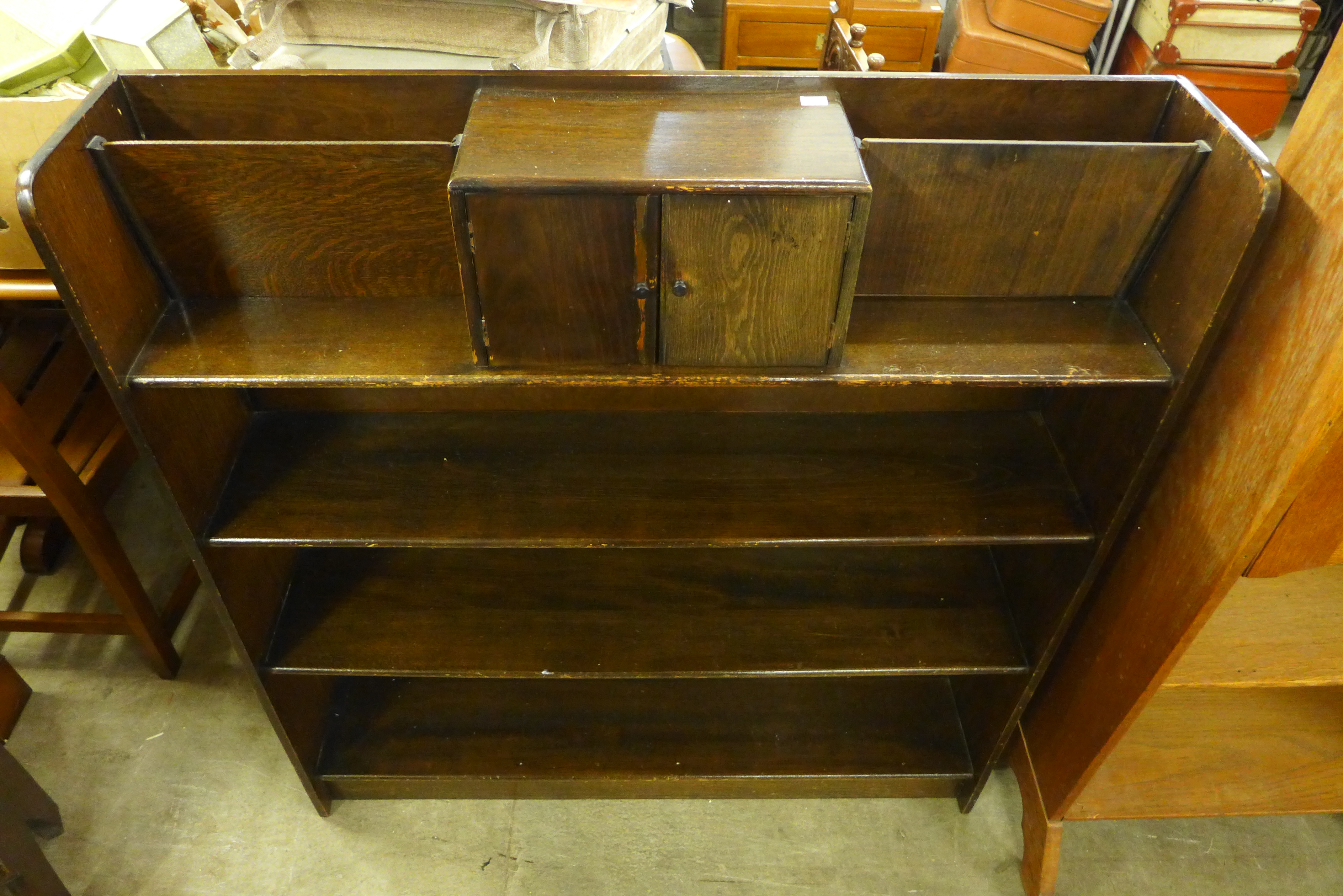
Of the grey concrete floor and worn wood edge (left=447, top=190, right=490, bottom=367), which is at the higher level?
worn wood edge (left=447, top=190, right=490, bottom=367)

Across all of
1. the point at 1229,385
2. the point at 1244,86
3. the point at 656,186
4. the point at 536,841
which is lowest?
the point at 536,841

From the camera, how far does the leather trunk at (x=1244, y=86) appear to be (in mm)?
3445

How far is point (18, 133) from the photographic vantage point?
4.75ft

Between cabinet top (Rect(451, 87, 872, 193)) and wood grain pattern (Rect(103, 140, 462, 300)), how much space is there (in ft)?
0.34

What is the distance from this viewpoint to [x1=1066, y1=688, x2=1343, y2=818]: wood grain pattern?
1.62 meters

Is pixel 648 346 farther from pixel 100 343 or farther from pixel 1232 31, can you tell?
pixel 1232 31

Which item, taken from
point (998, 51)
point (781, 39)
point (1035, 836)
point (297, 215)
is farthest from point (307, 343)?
point (998, 51)

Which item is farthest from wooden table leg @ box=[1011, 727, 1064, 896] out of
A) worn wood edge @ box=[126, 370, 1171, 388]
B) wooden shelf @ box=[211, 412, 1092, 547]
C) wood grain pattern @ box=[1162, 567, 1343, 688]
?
worn wood edge @ box=[126, 370, 1171, 388]

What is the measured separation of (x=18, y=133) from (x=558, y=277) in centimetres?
106

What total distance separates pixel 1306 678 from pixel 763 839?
0.98 m

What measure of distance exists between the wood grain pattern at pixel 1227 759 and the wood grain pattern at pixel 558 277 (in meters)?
1.23

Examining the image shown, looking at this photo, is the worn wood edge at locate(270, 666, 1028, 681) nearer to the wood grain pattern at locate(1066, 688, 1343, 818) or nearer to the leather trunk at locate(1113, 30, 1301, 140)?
the wood grain pattern at locate(1066, 688, 1343, 818)

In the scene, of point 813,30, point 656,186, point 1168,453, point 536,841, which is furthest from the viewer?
point 813,30

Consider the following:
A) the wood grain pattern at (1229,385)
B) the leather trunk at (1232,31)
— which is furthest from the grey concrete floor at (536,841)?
the leather trunk at (1232,31)
